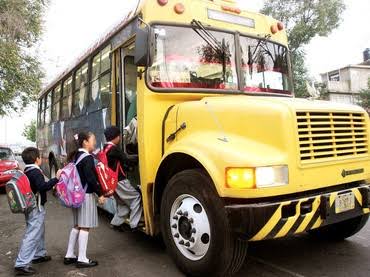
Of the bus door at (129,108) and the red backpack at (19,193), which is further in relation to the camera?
the bus door at (129,108)

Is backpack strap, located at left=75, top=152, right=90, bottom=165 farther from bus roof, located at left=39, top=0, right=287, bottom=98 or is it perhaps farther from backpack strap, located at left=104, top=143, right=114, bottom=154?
bus roof, located at left=39, top=0, right=287, bottom=98

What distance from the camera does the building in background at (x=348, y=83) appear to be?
34.4 m

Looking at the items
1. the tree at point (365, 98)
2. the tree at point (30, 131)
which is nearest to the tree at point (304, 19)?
the tree at point (365, 98)

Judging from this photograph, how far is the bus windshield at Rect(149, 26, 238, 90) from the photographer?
16.5 ft

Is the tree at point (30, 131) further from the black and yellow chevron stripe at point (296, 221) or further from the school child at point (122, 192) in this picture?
the black and yellow chevron stripe at point (296, 221)

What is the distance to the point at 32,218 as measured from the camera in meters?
4.89

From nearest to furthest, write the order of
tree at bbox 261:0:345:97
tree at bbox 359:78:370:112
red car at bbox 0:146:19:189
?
red car at bbox 0:146:19:189, tree at bbox 261:0:345:97, tree at bbox 359:78:370:112

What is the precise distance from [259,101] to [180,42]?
1.44m

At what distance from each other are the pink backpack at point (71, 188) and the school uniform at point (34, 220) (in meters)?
0.15

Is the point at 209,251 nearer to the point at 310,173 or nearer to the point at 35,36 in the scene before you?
the point at 310,173

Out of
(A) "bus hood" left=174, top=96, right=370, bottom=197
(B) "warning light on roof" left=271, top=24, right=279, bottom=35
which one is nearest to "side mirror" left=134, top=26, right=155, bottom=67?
(A) "bus hood" left=174, top=96, right=370, bottom=197

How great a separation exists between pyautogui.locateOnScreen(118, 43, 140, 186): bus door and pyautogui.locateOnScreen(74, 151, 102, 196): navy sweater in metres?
0.71

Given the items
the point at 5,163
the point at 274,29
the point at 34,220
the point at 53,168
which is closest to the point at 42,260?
the point at 34,220

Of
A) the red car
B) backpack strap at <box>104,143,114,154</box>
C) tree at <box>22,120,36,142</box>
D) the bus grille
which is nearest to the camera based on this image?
the bus grille
